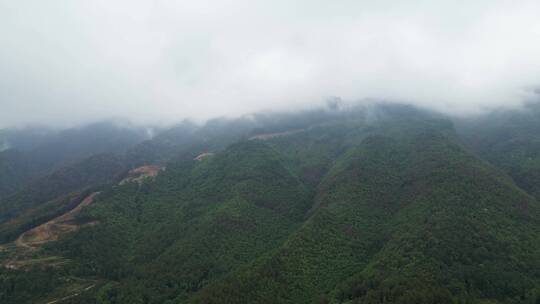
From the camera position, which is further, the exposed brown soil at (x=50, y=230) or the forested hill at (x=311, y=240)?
the exposed brown soil at (x=50, y=230)

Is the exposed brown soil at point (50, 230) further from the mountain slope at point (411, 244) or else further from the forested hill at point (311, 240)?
the mountain slope at point (411, 244)

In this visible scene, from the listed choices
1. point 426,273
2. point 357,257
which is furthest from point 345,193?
point 426,273

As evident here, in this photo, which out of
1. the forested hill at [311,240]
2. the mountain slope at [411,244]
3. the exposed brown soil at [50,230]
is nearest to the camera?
the mountain slope at [411,244]

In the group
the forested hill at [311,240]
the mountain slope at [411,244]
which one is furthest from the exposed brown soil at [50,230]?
the mountain slope at [411,244]

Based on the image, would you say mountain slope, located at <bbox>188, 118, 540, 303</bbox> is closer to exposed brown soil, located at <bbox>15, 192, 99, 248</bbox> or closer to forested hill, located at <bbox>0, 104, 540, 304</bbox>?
forested hill, located at <bbox>0, 104, 540, 304</bbox>

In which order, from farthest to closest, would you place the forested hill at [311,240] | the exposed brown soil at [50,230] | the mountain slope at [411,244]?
1. the exposed brown soil at [50,230]
2. the forested hill at [311,240]
3. the mountain slope at [411,244]

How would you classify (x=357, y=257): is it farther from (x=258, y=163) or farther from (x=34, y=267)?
(x=34, y=267)
